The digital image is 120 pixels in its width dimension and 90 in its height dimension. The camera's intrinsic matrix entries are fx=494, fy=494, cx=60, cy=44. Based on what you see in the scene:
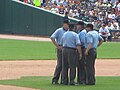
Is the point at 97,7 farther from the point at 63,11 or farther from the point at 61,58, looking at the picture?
the point at 61,58

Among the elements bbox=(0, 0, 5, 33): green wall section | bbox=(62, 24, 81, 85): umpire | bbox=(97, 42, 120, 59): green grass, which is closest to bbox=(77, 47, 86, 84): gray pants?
bbox=(62, 24, 81, 85): umpire

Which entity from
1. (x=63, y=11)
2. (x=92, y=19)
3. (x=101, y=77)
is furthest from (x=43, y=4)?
(x=101, y=77)

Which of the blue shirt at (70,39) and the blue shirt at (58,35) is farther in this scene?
the blue shirt at (58,35)

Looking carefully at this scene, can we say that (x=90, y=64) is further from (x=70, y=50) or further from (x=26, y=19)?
(x=26, y=19)

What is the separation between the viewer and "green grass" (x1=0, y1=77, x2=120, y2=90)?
14.4m

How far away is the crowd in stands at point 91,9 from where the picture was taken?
129 ft

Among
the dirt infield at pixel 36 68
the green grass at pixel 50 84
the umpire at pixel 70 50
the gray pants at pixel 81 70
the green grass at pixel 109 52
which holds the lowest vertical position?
the green grass at pixel 109 52

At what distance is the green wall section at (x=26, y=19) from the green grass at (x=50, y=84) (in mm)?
22697

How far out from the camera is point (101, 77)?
704 inches

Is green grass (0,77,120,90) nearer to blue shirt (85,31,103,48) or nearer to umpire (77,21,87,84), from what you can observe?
umpire (77,21,87,84)

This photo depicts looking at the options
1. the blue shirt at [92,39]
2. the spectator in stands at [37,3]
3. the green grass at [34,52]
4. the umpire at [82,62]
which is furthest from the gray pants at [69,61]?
the spectator in stands at [37,3]

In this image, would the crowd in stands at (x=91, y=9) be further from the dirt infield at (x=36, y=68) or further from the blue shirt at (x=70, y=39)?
the blue shirt at (x=70, y=39)

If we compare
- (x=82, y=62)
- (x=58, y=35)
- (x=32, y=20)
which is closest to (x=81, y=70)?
(x=82, y=62)

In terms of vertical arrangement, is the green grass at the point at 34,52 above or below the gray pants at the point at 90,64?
below
